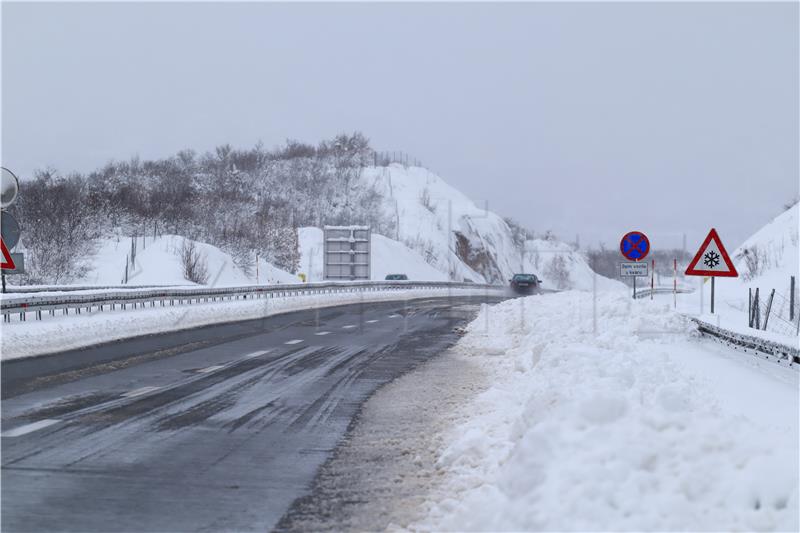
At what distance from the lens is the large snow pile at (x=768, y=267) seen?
110ft

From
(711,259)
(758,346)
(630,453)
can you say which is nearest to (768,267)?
(711,259)

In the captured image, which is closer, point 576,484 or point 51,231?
point 576,484

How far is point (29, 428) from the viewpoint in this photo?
8320 mm

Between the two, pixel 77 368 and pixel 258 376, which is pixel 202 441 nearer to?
pixel 258 376

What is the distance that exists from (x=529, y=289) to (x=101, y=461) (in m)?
52.5

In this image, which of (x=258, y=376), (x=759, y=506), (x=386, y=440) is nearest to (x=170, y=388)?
(x=258, y=376)

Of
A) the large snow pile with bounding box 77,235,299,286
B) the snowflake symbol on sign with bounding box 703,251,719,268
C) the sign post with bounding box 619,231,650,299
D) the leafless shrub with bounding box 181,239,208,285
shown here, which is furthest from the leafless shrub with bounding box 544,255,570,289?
the snowflake symbol on sign with bounding box 703,251,719,268

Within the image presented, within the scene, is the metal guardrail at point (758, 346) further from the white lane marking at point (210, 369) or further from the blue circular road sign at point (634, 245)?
the white lane marking at point (210, 369)

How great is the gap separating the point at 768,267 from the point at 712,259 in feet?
90.8

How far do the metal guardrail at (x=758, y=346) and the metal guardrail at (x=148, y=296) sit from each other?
15199 mm

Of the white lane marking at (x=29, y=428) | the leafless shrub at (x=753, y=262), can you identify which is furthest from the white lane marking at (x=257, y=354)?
the leafless shrub at (x=753, y=262)

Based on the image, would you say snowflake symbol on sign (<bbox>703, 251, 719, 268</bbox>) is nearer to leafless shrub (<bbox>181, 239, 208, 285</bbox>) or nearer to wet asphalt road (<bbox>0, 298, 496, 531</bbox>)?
wet asphalt road (<bbox>0, 298, 496, 531</bbox>)

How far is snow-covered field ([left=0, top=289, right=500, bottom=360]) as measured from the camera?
16.8 metres

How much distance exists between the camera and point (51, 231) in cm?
5519
